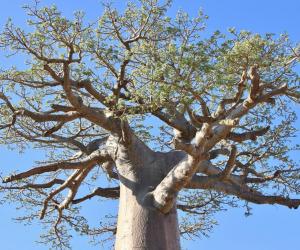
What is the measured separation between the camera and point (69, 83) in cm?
545

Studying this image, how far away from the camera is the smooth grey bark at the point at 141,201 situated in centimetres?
530

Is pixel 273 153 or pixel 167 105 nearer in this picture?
pixel 167 105

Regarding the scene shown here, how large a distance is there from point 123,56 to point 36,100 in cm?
109

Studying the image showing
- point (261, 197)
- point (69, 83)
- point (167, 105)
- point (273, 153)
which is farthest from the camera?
point (273, 153)

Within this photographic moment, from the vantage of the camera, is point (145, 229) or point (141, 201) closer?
point (145, 229)

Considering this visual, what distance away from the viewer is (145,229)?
17.5ft

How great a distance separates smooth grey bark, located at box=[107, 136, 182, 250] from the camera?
5305 millimetres

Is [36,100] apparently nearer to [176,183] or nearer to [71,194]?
[71,194]

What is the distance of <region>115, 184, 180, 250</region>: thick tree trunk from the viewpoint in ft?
17.3

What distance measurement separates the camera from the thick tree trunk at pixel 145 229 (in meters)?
5.26

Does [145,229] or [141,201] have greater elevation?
[141,201]

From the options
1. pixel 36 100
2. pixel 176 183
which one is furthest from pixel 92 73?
pixel 176 183

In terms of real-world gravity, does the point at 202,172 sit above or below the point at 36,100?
below

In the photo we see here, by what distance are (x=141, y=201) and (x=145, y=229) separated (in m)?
0.32
